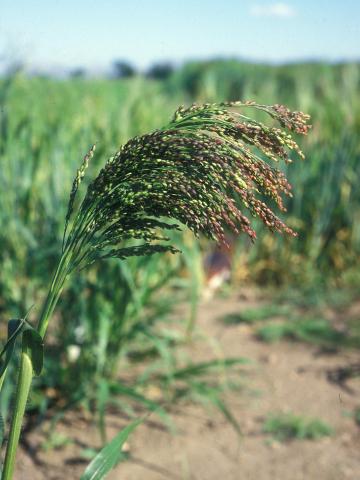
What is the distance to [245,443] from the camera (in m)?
2.87

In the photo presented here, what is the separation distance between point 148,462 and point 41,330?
67.0 inches

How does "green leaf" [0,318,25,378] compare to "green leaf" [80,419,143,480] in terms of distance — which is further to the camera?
"green leaf" [80,419,143,480]

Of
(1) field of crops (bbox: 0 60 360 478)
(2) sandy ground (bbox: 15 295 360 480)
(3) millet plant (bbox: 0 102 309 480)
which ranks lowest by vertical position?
(2) sandy ground (bbox: 15 295 360 480)

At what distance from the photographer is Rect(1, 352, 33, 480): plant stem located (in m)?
1.11

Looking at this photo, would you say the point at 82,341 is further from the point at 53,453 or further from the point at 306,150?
the point at 306,150

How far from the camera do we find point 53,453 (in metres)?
2.67

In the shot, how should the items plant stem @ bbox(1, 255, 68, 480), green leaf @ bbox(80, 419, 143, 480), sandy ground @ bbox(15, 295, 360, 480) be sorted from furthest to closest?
sandy ground @ bbox(15, 295, 360, 480)
green leaf @ bbox(80, 419, 143, 480)
plant stem @ bbox(1, 255, 68, 480)

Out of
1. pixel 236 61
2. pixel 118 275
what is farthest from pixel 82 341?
pixel 236 61

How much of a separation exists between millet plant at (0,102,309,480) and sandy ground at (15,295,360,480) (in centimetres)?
164

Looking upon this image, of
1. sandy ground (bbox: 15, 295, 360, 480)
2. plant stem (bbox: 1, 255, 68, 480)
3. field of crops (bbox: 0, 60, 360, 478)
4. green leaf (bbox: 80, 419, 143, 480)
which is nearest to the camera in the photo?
plant stem (bbox: 1, 255, 68, 480)

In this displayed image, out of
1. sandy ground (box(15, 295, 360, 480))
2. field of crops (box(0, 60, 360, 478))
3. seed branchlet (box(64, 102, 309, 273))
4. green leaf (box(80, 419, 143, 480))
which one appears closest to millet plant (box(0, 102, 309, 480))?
seed branchlet (box(64, 102, 309, 273))

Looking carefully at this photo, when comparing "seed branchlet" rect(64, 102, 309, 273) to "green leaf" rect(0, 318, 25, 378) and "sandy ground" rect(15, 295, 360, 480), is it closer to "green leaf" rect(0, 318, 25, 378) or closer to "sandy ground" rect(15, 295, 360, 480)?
"green leaf" rect(0, 318, 25, 378)

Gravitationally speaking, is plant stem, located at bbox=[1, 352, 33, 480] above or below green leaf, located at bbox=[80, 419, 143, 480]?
above

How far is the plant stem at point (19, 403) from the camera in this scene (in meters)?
1.11
